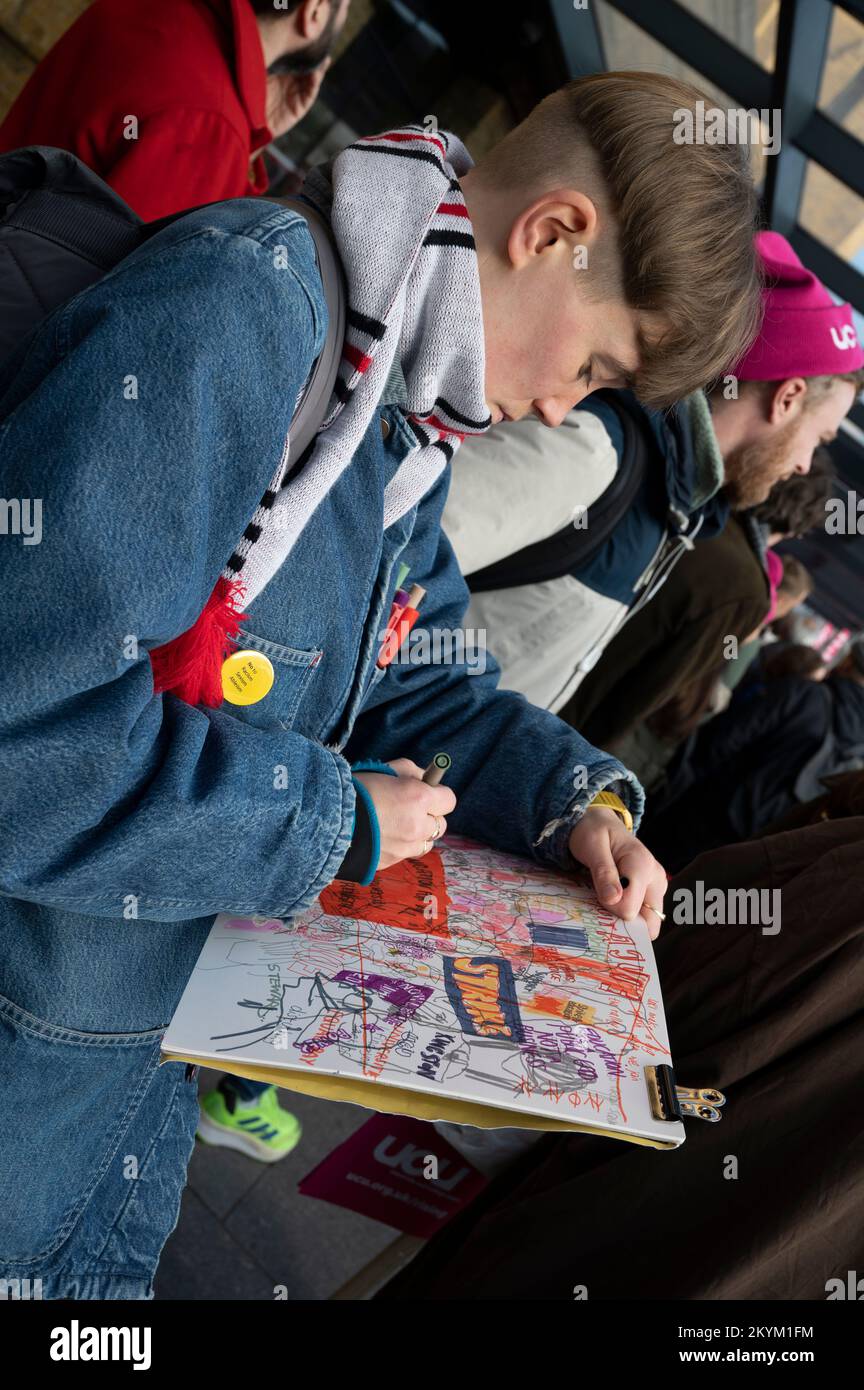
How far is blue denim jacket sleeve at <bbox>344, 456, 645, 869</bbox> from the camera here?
1.50m

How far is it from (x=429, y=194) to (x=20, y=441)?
49 cm

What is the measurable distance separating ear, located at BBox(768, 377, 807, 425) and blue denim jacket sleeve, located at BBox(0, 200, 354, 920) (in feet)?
6.62

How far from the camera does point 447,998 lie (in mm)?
1148

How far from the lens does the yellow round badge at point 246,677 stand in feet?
3.76

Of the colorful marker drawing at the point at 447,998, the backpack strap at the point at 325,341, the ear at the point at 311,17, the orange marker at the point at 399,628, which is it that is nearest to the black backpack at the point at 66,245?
the backpack strap at the point at 325,341

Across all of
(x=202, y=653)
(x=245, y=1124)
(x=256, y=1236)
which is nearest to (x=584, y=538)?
(x=202, y=653)

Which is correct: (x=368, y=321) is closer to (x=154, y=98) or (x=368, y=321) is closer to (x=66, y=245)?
(x=66, y=245)

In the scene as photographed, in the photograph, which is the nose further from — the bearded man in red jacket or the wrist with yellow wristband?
the bearded man in red jacket

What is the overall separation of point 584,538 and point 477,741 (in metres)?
0.80

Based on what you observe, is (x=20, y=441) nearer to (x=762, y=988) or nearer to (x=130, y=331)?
(x=130, y=331)

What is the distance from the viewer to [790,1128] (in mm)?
1391

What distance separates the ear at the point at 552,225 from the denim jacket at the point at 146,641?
0.79 feet

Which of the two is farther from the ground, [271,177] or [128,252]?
[128,252]
